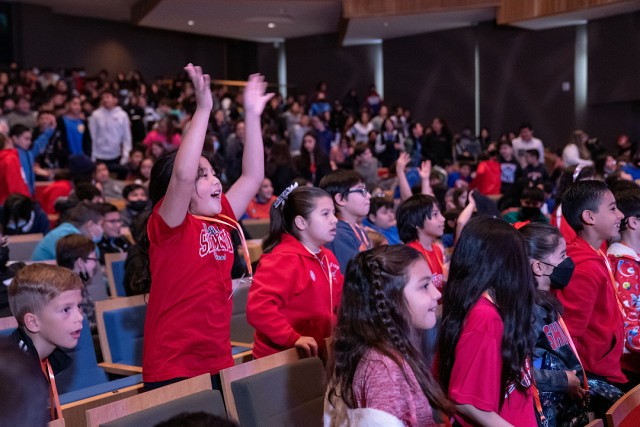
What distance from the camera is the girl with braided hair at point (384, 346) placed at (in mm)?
1944

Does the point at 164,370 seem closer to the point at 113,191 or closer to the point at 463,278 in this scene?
the point at 463,278

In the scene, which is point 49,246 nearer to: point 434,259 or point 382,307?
point 434,259

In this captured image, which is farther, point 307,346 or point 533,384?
point 307,346

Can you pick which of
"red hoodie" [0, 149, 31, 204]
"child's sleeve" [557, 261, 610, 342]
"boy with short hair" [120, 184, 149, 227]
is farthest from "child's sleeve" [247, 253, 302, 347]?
"red hoodie" [0, 149, 31, 204]

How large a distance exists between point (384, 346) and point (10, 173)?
6.35 meters

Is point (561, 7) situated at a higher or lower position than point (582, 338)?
higher

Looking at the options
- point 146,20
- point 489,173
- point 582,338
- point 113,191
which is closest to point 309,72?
point 146,20

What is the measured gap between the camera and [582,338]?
10.5ft

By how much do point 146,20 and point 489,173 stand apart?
8651mm

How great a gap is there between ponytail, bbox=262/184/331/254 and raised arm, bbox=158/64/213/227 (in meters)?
0.79

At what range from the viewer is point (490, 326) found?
7.14 feet

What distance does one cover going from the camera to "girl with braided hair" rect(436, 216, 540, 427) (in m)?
2.14

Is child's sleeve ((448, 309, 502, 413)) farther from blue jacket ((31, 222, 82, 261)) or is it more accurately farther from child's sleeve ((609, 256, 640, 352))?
blue jacket ((31, 222, 82, 261))

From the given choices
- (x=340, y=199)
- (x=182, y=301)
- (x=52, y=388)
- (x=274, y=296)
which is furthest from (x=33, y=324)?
(x=340, y=199)
